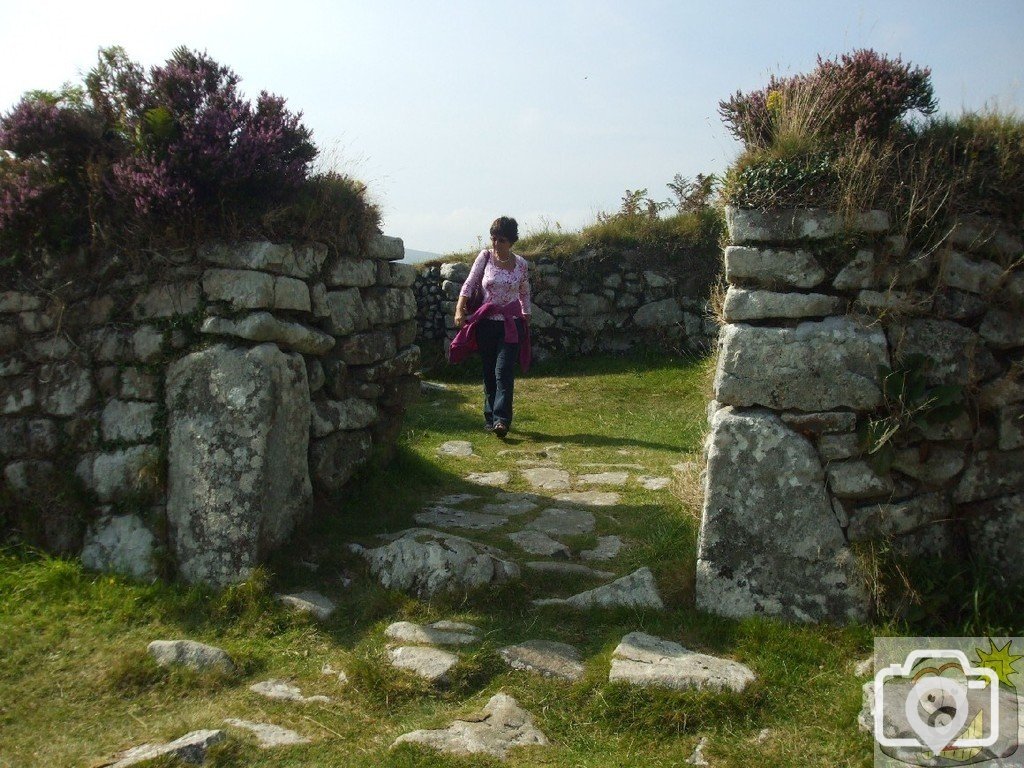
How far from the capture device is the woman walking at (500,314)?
8.00 m

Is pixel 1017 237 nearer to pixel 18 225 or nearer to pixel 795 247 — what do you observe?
pixel 795 247

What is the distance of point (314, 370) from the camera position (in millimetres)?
5234

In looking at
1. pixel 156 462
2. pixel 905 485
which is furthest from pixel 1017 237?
pixel 156 462

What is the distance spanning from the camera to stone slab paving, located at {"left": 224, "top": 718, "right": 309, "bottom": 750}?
11.0ft

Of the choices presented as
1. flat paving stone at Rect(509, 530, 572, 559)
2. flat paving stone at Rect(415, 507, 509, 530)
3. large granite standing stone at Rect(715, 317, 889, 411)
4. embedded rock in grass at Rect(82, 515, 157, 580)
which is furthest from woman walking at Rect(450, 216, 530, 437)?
large granite standing stone at Rect(715, 317, 889, 411)

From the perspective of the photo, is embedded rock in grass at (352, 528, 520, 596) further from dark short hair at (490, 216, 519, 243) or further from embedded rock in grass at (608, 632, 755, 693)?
dark short hair at (490, 216, 519, 243)

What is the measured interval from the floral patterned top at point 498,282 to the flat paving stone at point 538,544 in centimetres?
309

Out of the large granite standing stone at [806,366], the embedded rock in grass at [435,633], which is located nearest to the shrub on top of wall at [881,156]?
the large granite standing stone at [806,366]

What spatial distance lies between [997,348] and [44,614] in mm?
5044

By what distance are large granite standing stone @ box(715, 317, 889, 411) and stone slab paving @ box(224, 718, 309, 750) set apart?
2514 millimetres

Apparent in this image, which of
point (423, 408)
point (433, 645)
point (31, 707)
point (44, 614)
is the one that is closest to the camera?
point (31, 707)

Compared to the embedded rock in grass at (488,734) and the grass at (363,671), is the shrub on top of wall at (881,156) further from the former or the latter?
the embedded rock in grass at (488,734)

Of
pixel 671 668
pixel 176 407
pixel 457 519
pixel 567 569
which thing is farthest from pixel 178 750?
pixel 457 519

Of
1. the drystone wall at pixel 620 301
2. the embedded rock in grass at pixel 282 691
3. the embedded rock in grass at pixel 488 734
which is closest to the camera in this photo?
the embedded rock in grass at pixel 488 734
